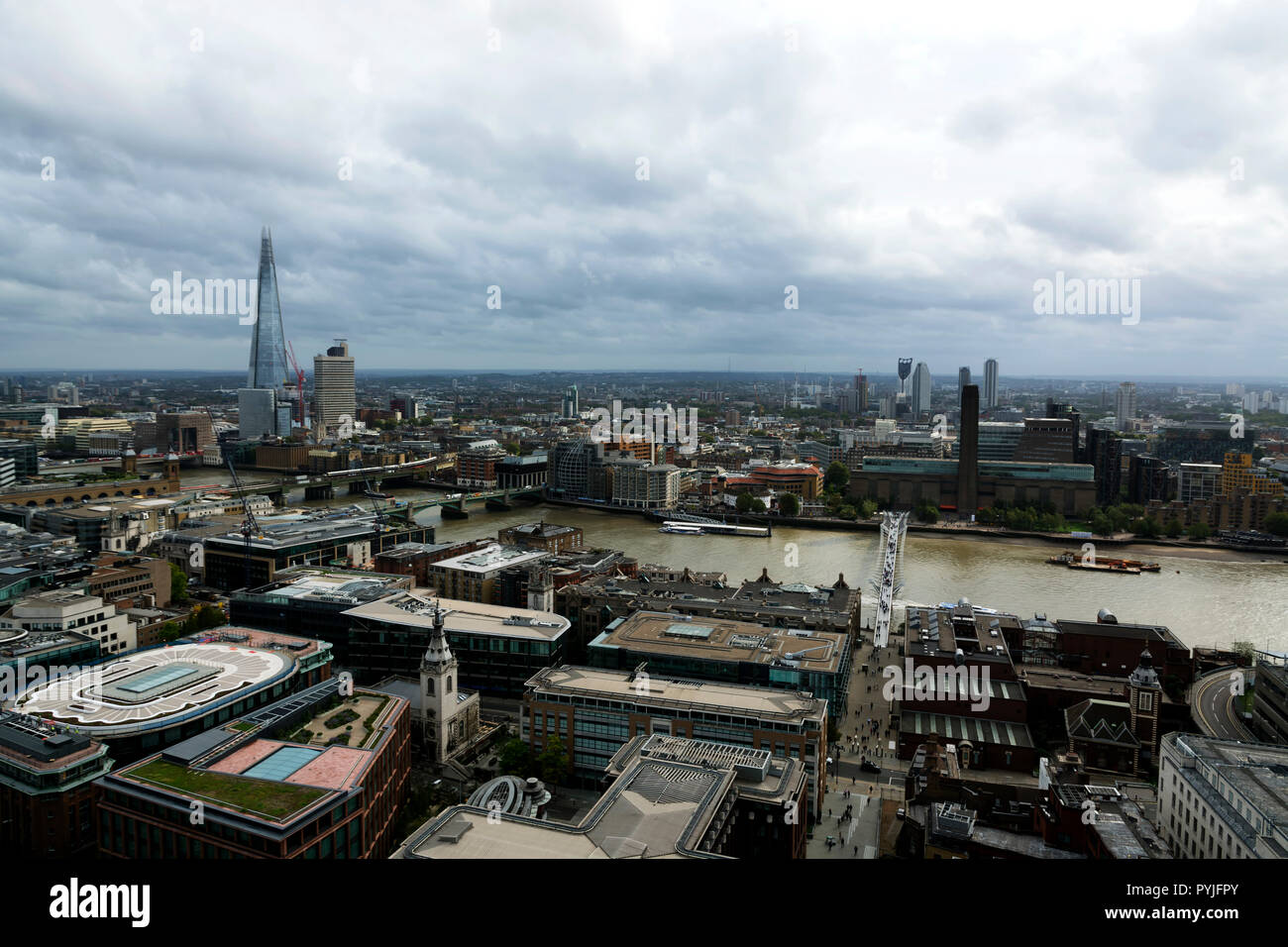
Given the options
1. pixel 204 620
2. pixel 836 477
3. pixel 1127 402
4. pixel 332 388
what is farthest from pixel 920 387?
pixel 204 620

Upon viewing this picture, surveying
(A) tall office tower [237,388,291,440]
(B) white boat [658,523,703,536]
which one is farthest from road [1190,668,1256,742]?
(A) tall office tower [237,388,291,440]

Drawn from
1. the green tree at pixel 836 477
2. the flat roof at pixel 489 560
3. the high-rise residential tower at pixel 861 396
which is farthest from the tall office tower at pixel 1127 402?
the flat roof at pixel 489 560

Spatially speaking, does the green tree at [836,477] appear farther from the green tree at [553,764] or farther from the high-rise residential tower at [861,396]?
the high-rise residential tower at [861,396]

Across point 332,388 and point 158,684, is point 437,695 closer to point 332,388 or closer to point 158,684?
point 158,684

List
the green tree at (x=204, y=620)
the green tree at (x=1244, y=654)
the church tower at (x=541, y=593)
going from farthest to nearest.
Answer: the church tower at (x=541, y=593)
the green tree at (x=204, y=620)
the green tree at (x=1244, y=654)

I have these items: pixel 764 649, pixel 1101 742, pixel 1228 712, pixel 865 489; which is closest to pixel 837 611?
pixel 764 649

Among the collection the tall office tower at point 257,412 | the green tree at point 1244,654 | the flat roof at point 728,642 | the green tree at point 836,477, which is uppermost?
the tall office tower at point 257,412
